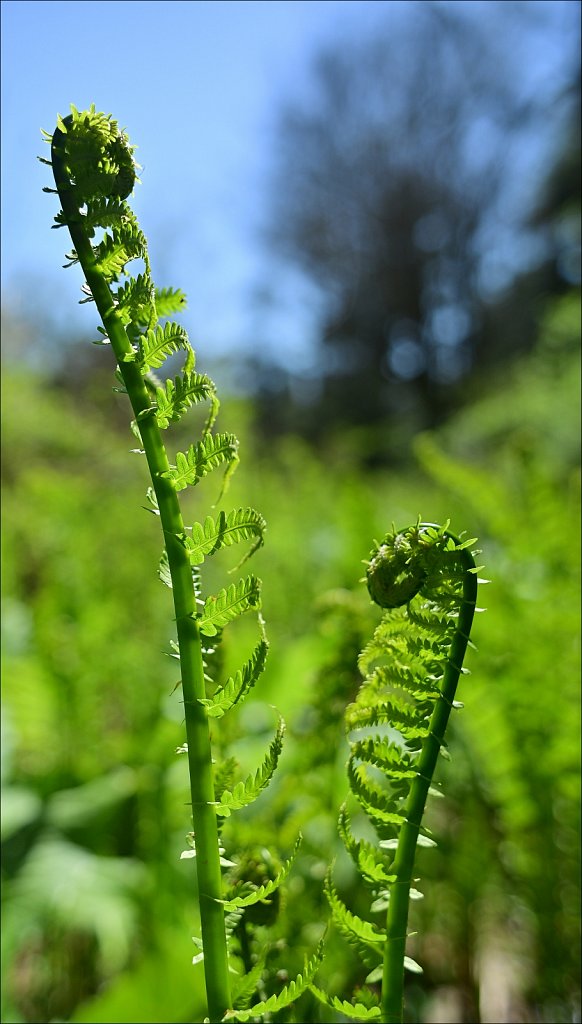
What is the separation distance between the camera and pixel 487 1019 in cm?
100

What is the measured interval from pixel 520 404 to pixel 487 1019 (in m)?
3.43

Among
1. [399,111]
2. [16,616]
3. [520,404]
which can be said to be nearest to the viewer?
[16,616]

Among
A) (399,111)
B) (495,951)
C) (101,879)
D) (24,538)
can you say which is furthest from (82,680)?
(399,111)

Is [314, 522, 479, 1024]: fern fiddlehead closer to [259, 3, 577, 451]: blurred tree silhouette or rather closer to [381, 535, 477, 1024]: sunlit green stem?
[381, 535, 477, 1024]: sunlit green stem

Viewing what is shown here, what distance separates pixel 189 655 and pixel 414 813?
10cm

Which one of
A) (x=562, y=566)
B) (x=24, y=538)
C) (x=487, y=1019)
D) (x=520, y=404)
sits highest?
(x=520, y=404)

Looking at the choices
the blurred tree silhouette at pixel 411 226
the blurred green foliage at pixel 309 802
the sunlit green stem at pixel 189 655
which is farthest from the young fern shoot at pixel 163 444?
the blurred tree silhouette at pixel 411 226

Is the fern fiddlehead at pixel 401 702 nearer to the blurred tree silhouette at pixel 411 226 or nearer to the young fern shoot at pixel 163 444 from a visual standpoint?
the young fern shoot at pixel 163 444

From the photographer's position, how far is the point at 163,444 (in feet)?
0.98

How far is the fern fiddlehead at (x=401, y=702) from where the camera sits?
31cm

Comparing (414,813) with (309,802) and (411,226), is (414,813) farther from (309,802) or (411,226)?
(411,226)

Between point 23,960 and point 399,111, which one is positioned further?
point 399,111

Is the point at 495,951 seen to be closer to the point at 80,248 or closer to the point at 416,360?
the point at 80,248

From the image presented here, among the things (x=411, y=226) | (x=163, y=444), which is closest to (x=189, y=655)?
(x=163, y=444)
